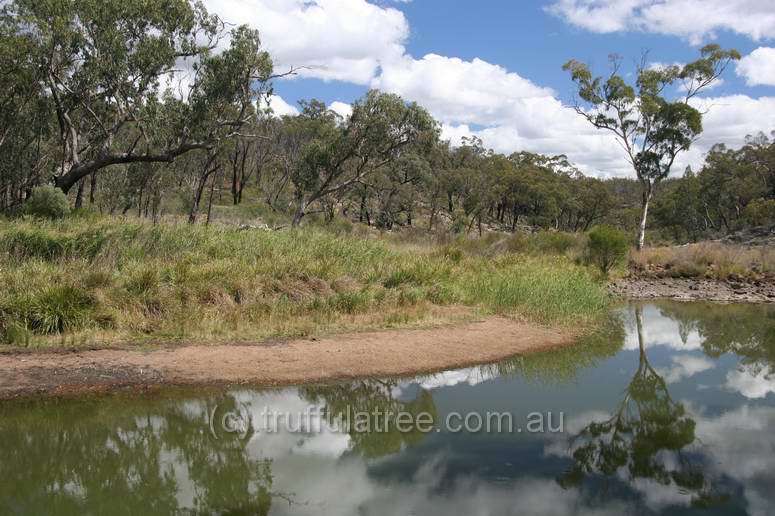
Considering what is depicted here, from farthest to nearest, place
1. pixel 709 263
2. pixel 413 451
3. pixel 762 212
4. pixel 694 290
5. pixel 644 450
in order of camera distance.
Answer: pixel 762 212, pixel 709 263, pixel 694 290, pixel 644 450, pixel 413 451

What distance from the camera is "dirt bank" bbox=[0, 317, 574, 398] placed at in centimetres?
985

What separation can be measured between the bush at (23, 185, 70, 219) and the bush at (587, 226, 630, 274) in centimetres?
2123

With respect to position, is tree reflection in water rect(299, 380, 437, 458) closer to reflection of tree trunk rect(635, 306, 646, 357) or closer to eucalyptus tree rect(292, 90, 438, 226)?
reflection of tree trunk rect(635, 306, 646, 357)

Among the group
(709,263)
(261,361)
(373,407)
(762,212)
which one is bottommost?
(373,407)

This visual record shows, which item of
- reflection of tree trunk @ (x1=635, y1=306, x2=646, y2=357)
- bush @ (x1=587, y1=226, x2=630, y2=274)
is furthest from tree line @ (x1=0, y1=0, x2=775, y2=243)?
reflection of tree trunk @ (x1=635, y1=306, x2=646, y2=357)

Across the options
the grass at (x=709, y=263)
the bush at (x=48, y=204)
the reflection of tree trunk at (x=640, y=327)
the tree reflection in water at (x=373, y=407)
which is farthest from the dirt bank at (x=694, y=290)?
the bush at (x=48, y=204)

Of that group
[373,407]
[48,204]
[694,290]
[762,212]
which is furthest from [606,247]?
[762,212]

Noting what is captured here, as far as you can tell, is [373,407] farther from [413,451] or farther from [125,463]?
[125,463]

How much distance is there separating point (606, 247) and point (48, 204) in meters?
22.0

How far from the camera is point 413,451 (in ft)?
25.0

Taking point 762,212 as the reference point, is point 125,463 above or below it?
below

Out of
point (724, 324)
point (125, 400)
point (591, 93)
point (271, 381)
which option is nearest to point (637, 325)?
point (724, 324)

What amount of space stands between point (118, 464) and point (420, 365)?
585 centimetres

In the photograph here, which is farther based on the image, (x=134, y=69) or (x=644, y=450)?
(x=134, y=69)
